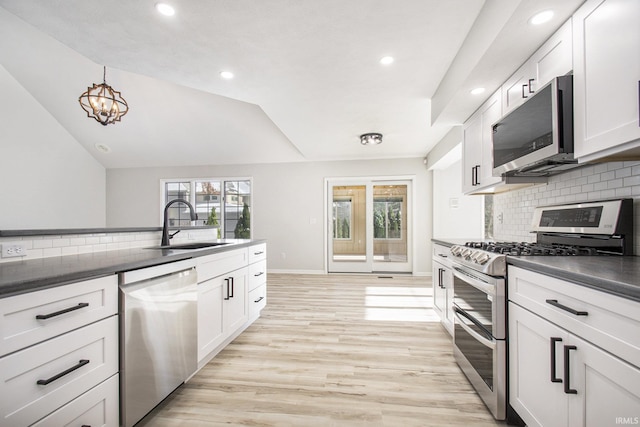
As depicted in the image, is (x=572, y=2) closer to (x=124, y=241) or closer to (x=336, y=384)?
(x=336, y=384)

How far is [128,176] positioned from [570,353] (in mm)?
7996

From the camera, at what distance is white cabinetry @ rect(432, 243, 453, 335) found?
2.53 m

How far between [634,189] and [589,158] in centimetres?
38

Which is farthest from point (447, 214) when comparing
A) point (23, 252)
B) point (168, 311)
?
point (23, 252)

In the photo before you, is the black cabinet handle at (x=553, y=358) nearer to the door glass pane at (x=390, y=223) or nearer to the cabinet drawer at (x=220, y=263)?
the cabinet drawer at (x=220, y=263)

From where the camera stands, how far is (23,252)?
1.48m

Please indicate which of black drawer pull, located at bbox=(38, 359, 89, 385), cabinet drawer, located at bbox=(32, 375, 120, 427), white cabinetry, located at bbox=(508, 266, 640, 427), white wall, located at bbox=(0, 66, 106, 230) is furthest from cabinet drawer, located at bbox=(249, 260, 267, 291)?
white wall, located at bbox=(0, 66, 106, 230)

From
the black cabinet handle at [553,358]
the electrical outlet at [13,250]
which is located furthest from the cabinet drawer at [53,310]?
the black cabinet handle at [553,358]

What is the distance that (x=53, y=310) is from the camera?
3.47ft

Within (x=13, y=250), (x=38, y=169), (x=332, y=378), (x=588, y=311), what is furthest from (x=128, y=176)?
(x=588, y=311)

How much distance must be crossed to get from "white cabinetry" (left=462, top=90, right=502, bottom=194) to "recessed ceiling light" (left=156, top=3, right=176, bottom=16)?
2395 millimetres

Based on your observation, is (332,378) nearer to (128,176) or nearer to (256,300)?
(256,300)

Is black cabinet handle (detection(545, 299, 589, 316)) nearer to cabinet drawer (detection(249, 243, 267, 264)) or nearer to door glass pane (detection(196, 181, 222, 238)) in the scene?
cabinet drawer (detection(249, 243, 267, 264))

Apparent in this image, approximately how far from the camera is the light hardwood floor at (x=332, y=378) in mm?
1590
